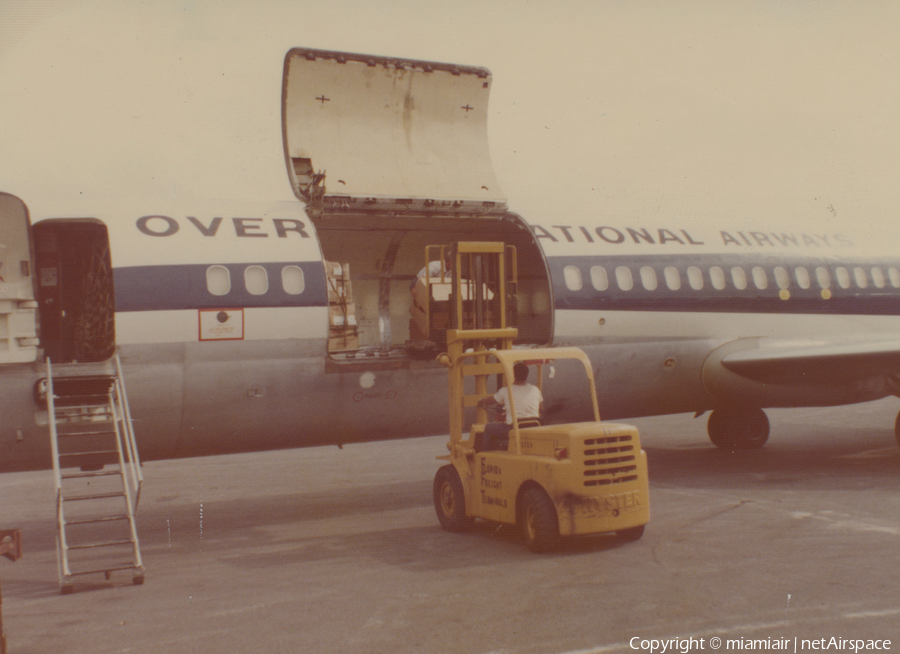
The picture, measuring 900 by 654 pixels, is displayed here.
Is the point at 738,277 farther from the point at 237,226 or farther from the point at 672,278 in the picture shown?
the point at 237,226

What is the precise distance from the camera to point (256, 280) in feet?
38.3

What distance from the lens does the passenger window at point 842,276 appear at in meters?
16.6

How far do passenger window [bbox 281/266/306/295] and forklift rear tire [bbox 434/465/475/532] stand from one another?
9.87ft

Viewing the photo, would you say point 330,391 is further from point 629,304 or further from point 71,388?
point 629,304

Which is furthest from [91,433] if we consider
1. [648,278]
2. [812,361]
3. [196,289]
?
[812,361]

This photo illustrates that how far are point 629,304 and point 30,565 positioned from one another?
9083 mm

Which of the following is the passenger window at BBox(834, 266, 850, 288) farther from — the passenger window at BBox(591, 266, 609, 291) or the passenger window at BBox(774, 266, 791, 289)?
the passenger window at BBox(591, 266, 609, 291)

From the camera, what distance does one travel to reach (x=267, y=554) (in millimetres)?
10188

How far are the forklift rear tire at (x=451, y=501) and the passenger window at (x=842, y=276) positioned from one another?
30.6 ft

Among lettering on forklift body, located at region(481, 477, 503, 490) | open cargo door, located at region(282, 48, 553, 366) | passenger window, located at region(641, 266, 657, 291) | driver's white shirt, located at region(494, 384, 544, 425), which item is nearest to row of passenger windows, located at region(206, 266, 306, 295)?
open cargo door, located at region(282, 48, 553, 366)

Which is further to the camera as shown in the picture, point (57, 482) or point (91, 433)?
point (91, 433)

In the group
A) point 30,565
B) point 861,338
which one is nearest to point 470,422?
point 30,565

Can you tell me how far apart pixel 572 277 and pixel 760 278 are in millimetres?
3950

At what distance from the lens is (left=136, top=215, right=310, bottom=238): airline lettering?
37.2 ft
